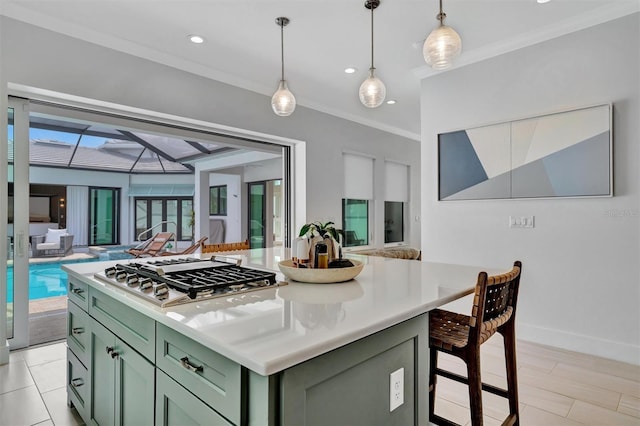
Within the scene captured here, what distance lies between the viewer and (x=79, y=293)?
191cm

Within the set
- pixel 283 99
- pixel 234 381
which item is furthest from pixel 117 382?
pixel 283 99

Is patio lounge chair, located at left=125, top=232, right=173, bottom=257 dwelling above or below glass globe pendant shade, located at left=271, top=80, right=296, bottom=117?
below

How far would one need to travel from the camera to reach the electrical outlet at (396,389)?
115 centimetres

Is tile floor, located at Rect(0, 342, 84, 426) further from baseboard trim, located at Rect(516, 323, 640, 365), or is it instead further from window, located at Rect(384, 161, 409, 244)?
window, located at Rect(384, 161, 409, 244)

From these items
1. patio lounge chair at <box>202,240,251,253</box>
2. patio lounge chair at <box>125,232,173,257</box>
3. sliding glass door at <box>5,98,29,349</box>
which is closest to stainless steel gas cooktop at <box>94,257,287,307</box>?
sliding glass door at <box>5,98,29,349</box>

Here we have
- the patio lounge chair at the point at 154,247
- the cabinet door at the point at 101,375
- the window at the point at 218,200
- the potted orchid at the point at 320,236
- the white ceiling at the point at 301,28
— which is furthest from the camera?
the window at the point at 218,200

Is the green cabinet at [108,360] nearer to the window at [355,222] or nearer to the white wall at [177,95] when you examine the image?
the white wall at [177,95]

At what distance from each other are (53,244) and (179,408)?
1158cm

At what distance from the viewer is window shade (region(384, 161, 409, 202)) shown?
21.1 feet

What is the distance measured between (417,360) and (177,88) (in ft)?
11.4

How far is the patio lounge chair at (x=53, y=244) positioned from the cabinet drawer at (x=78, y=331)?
33.0 ft

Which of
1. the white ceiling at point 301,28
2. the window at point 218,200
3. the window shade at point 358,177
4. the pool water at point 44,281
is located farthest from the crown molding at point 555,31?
the window at point 218,200

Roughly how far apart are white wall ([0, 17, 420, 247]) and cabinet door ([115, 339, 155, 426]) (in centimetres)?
254

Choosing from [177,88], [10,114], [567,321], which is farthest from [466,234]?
[10,114]
